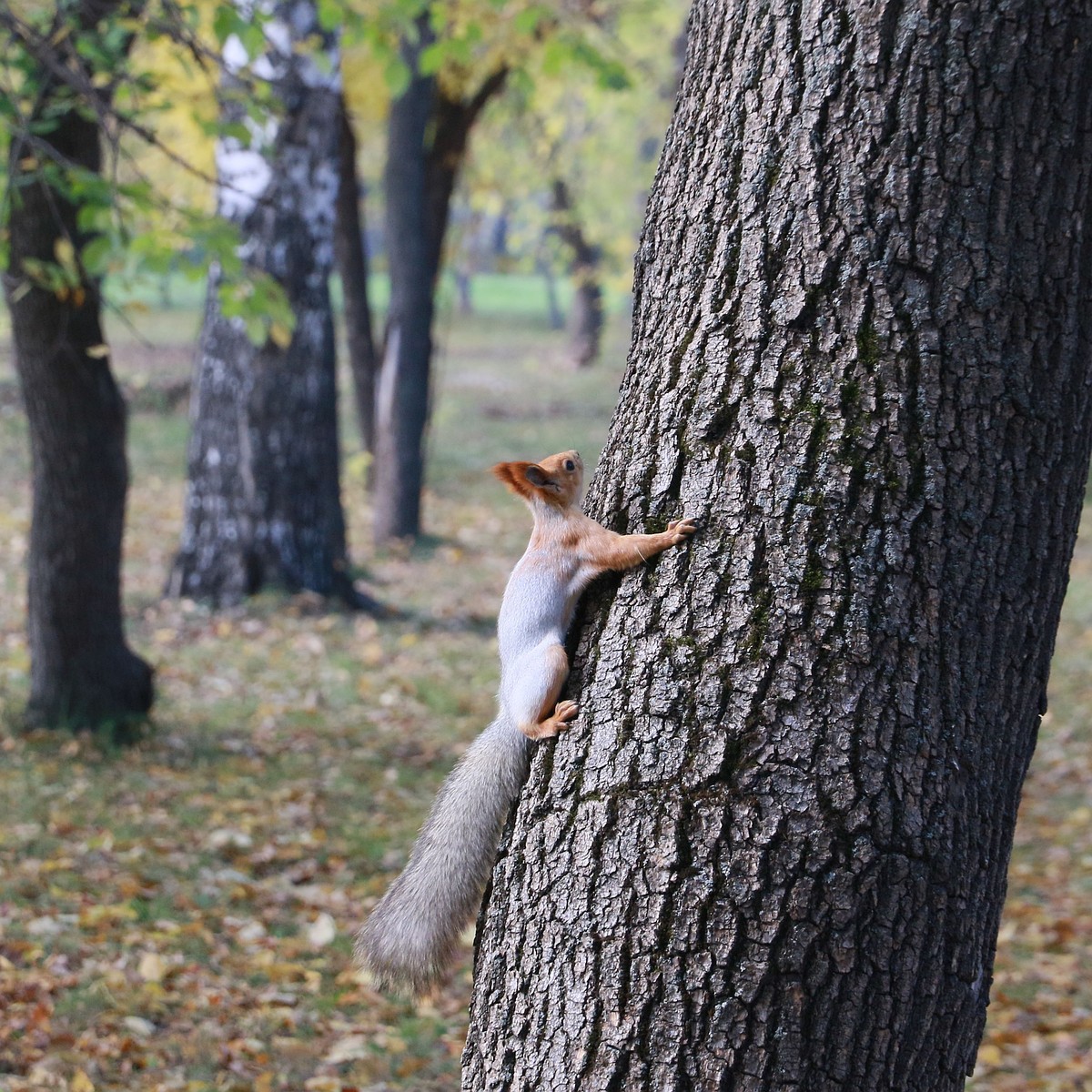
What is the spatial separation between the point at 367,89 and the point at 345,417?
30.8 feet

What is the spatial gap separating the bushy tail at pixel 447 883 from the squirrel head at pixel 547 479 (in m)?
0.52

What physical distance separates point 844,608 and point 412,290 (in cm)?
1044

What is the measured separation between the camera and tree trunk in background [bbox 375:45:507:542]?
1180 cm

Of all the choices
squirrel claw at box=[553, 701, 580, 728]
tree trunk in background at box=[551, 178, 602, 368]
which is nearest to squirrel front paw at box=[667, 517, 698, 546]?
squirrel claw at box=[553, 701, 580, 728]

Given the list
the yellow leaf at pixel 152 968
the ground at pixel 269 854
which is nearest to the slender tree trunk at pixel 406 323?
the ground at pixel 269 854

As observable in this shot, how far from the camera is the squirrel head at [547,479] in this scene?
254cm

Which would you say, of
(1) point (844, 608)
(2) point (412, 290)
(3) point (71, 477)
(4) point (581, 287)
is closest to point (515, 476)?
(1) point (844, 608)

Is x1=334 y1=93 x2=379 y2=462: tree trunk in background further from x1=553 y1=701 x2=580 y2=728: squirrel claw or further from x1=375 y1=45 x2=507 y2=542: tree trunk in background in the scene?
x1=553 y1=701 x2=580 y2=728: squirrel claw

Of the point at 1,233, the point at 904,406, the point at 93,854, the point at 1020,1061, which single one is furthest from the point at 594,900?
the point at 1,233

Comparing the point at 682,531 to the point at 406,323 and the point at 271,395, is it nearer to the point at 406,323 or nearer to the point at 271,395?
the point at 271,395

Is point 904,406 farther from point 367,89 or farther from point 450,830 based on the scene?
point 367,89

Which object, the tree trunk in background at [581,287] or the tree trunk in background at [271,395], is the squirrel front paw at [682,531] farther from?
the tree trunk in background at [581,287]

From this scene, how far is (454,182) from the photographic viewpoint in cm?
1234

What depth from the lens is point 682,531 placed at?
220 centimetres
